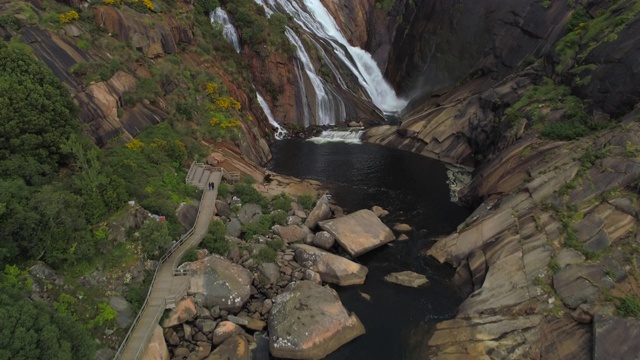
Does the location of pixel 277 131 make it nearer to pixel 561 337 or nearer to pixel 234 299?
pixel 234 299

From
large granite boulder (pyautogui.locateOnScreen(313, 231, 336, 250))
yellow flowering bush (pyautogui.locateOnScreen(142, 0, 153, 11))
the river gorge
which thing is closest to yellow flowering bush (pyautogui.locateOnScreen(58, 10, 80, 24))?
the river gorge

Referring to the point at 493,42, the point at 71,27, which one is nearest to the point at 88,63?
the point at 71,27

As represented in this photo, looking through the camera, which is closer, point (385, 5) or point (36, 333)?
point (36, 333)

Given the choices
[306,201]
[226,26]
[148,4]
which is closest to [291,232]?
[306,201]

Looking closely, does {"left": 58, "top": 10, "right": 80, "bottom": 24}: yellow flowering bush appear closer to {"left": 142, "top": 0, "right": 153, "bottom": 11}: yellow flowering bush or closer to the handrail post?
{"left": 142, "top": 0, "right": 153, "bottom": 11}: yellow flowering bush

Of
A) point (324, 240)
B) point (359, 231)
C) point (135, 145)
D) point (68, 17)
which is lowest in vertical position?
point (324, 240)

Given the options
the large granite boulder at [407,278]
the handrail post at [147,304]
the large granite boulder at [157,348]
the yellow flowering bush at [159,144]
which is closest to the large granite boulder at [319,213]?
the large granite boulder at [407,278]

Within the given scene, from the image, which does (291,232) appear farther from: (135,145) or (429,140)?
(429,140)

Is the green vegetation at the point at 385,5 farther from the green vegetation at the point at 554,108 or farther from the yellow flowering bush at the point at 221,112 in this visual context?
the green vegetation at the point at 554,108
